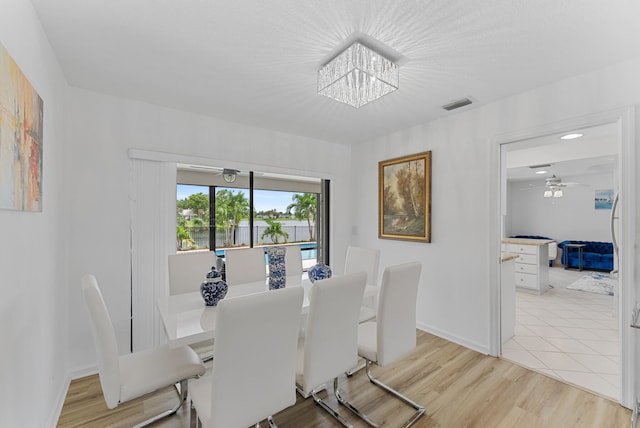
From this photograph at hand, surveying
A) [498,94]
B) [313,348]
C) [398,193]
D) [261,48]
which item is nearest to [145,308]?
[313,348]

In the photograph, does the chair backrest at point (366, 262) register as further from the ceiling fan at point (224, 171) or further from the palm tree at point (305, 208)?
the ceiling fan at point (224, 171)

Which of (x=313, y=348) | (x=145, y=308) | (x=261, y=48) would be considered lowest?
(x=145, y=308)

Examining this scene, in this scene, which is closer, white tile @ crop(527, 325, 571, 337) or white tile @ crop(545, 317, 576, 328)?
white tile @ crop(527, 325, 571, 337)

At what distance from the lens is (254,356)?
127 cm

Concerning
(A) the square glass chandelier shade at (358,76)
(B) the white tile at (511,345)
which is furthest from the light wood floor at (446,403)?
(A) the square glass chandelier shade at (358,76)

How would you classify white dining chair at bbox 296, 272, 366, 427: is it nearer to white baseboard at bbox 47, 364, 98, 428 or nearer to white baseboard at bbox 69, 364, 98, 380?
white baseboard at bbox 47, 364, 98, 428

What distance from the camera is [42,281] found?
1659mm

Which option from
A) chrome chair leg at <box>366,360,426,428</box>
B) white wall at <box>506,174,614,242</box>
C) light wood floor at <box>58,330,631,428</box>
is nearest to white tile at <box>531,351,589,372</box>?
light wood floor at <box>58,330,631,428</box>

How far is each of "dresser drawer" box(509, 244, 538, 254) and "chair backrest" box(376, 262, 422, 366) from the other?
396cm

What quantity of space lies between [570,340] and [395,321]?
8.38ft

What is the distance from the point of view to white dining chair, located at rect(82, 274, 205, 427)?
1381 millimetres

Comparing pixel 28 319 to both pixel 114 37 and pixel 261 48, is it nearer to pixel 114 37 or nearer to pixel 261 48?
pixel 114 37

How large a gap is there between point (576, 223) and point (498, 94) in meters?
7.11

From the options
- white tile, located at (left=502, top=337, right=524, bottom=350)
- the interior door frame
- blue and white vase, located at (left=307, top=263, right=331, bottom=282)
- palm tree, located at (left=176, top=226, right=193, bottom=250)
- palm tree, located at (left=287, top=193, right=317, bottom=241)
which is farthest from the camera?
palm tree, located at (left=287, top=193, right=317, bottom=241)
